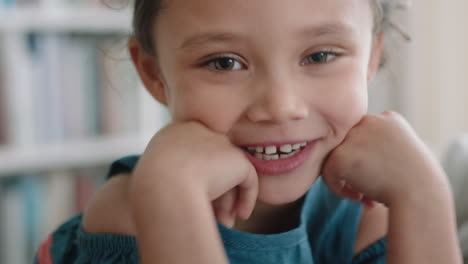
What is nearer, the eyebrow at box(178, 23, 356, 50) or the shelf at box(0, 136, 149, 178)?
the eyebrow at box(178, 23, 356, 50)

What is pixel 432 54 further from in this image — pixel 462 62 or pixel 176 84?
pixel 176 84

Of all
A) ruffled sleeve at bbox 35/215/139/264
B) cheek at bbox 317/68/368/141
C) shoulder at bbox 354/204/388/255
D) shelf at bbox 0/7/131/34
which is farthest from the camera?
shelf at bbox 0/7/131/34

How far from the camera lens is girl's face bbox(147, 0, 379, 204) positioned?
629 millimetres

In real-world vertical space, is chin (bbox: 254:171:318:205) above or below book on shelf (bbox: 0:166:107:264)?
above

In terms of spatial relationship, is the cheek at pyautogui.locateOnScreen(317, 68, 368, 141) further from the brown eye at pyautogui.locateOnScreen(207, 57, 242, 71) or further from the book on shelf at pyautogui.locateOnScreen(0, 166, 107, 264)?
the book on shelf at pyautogui.locateOnScreen(0, 166, 107, 264)

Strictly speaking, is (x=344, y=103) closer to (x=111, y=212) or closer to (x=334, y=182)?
(x=334, y=182)

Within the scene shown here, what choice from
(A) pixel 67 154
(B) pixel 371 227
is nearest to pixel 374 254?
(B) pixel 371 227

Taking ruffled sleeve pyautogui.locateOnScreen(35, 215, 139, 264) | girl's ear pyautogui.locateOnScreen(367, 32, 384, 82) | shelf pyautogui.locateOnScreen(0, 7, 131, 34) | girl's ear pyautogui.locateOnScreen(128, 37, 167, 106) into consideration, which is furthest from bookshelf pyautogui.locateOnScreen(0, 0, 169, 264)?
girl's ear pyautogui.locateOnScreen(367, 32, 384, 82)

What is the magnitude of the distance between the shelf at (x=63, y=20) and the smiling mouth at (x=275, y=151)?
1060 mm

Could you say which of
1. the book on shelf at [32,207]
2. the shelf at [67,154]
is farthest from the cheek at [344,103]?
the book on shelf at [32,207]

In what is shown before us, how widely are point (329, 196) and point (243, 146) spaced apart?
389 millimetres

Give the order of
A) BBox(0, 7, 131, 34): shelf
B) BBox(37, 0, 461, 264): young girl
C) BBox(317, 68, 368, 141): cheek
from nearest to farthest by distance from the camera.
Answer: BBox(37, 0, 461, 264): young girl, BBox(317, 68, 368, 141): cheek, BBox(0, 7, 131, 34): shelf

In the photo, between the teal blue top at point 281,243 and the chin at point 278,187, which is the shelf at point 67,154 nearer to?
the teal blue top at point 281,243

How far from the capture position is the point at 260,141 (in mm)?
678
